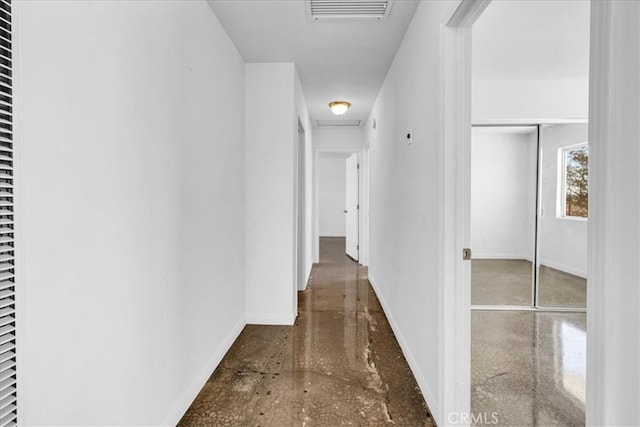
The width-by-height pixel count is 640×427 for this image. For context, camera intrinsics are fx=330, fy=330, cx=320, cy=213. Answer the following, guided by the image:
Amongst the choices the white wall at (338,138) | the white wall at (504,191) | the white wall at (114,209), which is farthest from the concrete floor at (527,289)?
the white wall at (114,209)

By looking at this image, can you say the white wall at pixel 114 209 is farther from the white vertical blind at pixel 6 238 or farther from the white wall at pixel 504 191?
the white wall at pixel 504 191

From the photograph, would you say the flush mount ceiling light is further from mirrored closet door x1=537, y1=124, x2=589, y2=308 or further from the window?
the window

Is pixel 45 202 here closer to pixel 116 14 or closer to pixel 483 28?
pixel 116 14

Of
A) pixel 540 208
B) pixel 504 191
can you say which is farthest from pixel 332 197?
pixel 540 208

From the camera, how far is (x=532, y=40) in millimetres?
2754

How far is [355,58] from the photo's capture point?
3.02 metres

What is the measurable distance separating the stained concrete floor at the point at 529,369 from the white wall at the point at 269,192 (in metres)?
1.73

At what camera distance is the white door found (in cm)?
606

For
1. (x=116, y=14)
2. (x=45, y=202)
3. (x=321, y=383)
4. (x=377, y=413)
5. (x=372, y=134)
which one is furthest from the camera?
(x=372, y=134)

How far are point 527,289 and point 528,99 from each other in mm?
2298

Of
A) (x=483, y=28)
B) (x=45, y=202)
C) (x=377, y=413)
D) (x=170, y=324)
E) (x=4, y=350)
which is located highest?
(x=483, y=28)

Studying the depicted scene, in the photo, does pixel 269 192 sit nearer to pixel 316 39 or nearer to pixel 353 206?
pixel 316 39

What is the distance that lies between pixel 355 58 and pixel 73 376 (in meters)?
2.97

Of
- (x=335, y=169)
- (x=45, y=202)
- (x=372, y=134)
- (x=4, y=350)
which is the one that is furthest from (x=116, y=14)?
(x=335, y=169)
